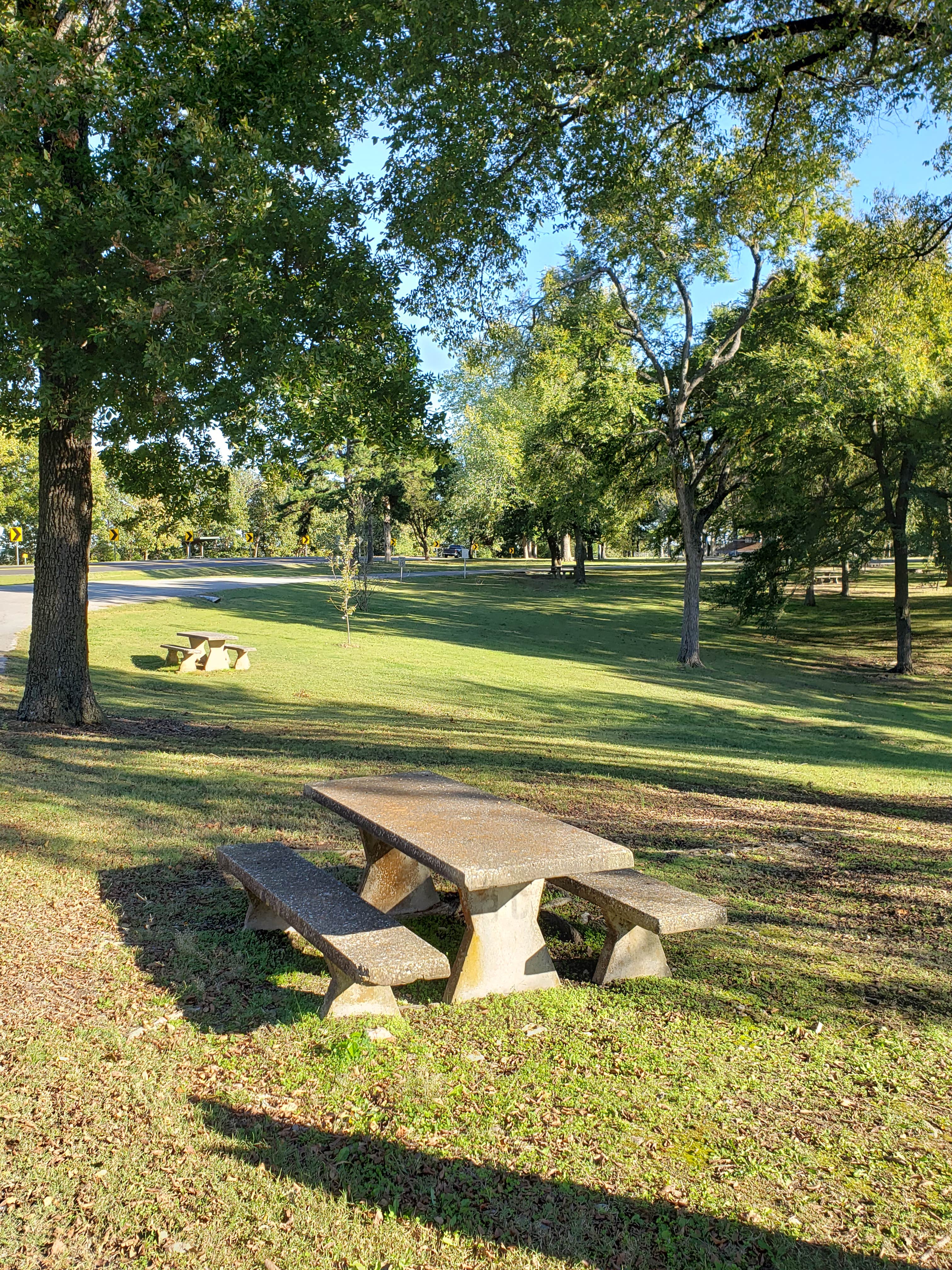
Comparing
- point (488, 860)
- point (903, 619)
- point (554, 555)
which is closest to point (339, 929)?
point (488, 860)

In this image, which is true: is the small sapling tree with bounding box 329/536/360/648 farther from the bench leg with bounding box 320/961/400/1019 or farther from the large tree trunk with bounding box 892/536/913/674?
the bench leg with bounding box 320/961/400/1019

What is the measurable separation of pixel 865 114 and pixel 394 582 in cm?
3627

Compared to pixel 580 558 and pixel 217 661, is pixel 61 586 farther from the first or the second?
pixel 580 558

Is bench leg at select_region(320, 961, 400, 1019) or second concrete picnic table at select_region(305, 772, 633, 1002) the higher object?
second concrete picnic table at select_region(305, 772, 633, 1002)

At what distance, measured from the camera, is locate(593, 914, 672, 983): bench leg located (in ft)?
15.1

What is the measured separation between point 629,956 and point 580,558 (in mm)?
44266

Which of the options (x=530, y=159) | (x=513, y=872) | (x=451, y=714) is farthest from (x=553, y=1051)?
(x=451, y=714)

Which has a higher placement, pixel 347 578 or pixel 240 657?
pixel 347 578

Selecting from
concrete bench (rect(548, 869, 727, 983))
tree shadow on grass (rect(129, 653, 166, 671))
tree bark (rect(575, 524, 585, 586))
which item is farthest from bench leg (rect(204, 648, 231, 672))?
tree bark (rect(575, 524, 585, 586))

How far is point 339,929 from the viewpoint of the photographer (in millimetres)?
3928

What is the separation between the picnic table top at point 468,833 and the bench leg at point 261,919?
2.02ft

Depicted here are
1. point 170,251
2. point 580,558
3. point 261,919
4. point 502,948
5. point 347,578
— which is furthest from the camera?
point 580,558

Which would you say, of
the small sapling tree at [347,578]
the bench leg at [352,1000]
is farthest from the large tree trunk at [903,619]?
the bench leg at [352,1000]

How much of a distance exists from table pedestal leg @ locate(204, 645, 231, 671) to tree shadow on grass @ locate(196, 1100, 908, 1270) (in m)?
14.0
